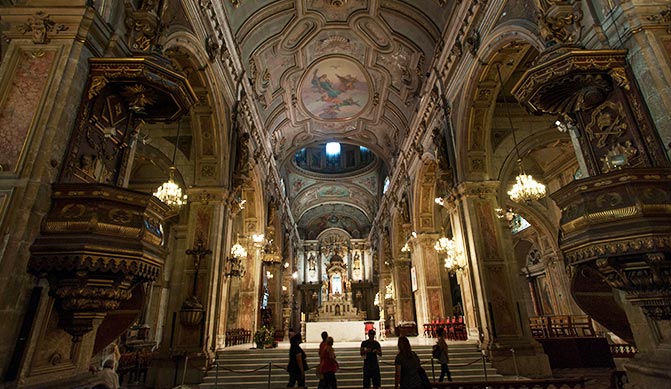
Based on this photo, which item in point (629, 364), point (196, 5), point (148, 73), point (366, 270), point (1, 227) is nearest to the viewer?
point (1, 227)

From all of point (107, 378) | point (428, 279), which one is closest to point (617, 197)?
point (107, 378)

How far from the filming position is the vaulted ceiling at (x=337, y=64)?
11305 mm

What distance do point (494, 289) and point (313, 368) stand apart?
4.71m

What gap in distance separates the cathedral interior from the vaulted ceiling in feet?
0.28

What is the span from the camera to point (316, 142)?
64.7 ft

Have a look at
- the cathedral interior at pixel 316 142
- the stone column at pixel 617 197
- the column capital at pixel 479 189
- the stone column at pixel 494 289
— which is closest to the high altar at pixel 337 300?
the cathedral interior at pixel 316 142

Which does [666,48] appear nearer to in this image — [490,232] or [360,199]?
[490,232]

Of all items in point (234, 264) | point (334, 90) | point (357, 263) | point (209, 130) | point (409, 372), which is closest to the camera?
point (409, 372)

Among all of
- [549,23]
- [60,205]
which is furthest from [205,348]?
[549,23]

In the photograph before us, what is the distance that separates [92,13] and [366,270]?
3008 cm

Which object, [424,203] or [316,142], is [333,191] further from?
[424,203]

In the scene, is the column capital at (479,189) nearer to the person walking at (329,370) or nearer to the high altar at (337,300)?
the person walking at (329,370)

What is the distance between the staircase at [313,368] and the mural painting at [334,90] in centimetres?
1057

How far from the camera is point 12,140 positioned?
12.4 ft
